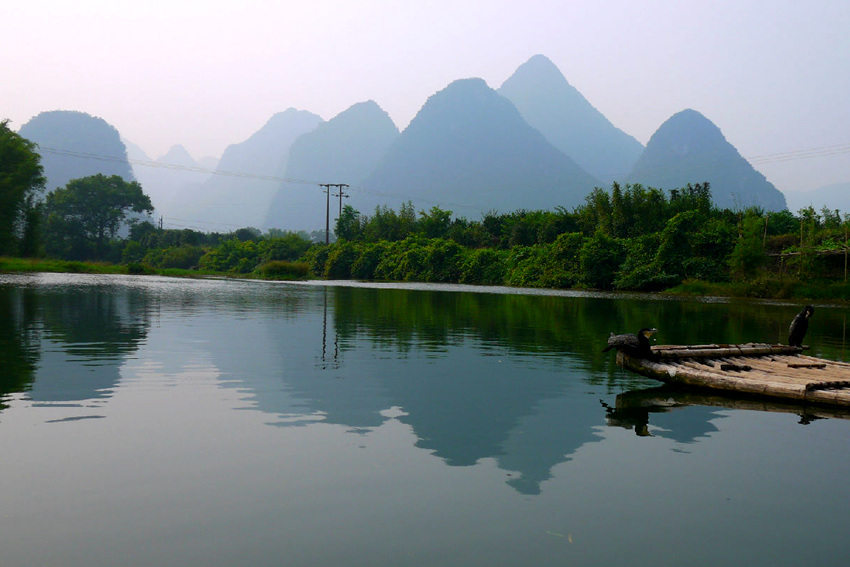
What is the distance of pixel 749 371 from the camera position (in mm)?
11609

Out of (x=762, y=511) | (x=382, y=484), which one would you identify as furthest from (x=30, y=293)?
(x=762, y=511)

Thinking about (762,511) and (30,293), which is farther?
(30,293)

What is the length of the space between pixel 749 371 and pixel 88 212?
113 metres

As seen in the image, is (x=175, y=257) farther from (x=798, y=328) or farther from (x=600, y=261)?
(x=798, y=328)

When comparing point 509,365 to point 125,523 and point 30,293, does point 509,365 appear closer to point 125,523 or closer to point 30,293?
point 125,523

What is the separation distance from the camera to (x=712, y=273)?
46.2m

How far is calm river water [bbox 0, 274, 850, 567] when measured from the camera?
485 centimetres

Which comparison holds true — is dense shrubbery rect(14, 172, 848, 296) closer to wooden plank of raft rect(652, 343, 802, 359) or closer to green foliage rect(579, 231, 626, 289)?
green foliage rect(579, 231, 626, 289)

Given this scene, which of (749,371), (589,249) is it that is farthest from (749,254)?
(749,371)

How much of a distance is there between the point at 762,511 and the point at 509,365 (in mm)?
7617

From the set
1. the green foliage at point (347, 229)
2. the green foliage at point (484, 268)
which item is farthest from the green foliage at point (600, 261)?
the green foliage at point (347, 229)

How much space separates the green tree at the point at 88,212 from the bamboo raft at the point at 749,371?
106 meters

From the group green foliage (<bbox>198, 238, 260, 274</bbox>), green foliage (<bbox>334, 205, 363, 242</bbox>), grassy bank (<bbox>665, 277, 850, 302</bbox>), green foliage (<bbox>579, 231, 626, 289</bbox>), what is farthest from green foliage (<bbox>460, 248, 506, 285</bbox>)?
green foliage (<bbox>198, 238, 260, 274</bbox>)

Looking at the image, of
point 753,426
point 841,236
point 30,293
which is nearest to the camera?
point 753,426
